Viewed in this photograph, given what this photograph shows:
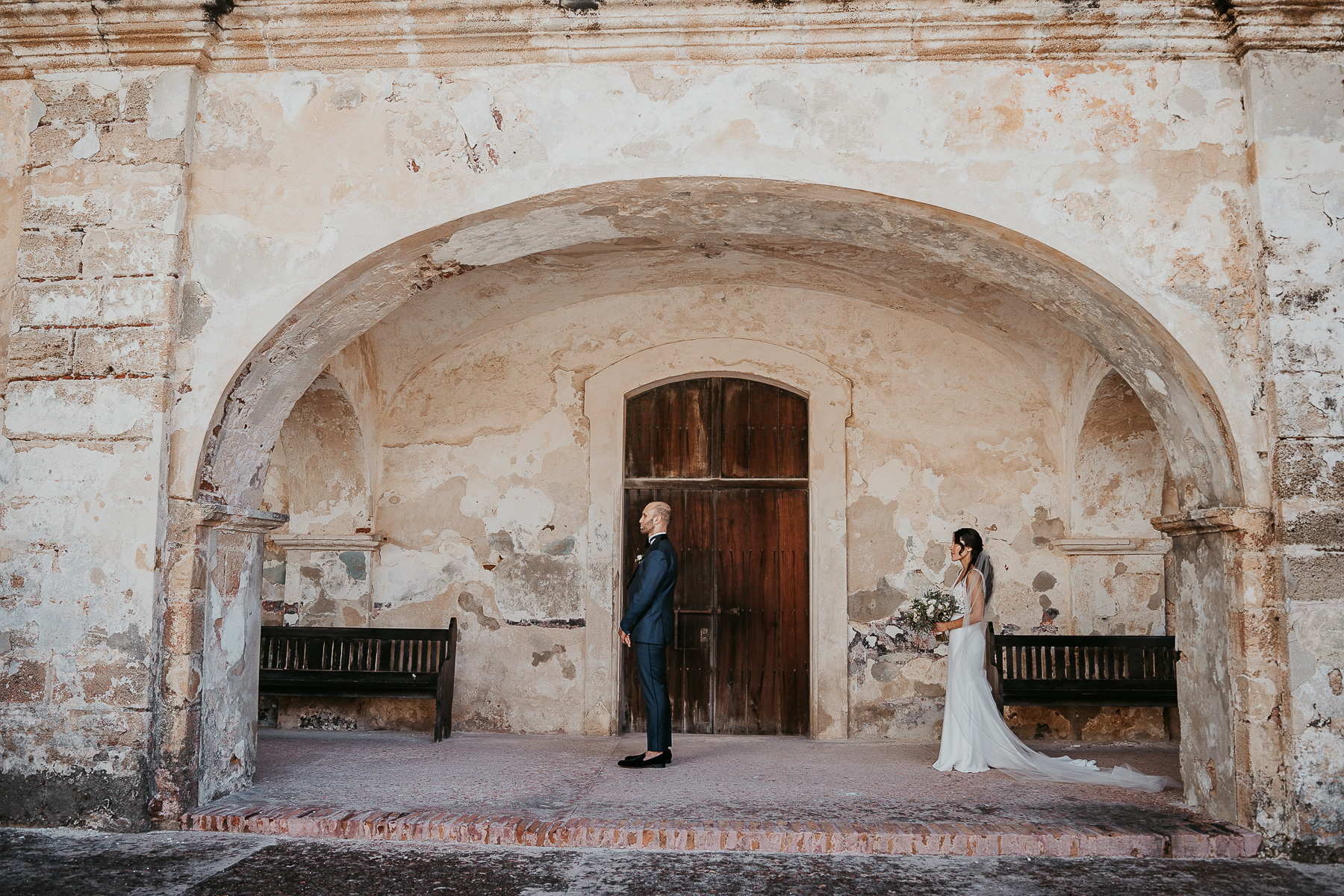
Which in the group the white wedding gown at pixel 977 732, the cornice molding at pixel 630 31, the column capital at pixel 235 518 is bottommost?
the white wedding gown at pixel 977 732

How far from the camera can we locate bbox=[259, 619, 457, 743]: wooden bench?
21.1 feet

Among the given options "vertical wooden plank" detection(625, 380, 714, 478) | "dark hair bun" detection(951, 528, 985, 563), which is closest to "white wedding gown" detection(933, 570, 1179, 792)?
"dark hair bun" detection(951, 528, 985, 563)

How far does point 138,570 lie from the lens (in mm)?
4238

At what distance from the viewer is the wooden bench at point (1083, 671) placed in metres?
6.16

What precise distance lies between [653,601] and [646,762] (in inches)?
35.7

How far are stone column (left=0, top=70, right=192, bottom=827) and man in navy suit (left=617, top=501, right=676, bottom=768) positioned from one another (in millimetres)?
2351

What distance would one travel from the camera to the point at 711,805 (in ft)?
14.6

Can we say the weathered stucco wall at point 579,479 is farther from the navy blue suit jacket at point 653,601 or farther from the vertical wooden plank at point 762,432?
the navy blue suit jacket at point 653,601

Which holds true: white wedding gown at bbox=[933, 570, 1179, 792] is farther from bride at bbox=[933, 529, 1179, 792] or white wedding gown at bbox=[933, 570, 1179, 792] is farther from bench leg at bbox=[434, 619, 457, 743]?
bench leg at bbox=[434, 619, 457, 743]

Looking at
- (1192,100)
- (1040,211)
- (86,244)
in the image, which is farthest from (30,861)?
(1192,100)

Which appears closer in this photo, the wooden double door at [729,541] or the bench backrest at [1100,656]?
the bench backrest at [1100,656]

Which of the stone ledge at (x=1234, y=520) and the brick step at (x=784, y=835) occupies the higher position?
the stone ledge at (x=1234, y=520)

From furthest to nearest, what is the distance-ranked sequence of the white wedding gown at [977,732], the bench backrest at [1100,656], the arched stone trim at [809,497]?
the arched stone trim at [809,497], the bench backrest at [1100,656], the white wedding gown at [977,732]

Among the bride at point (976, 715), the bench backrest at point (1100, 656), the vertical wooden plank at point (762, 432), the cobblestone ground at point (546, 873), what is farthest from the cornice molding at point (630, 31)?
the bench backrest at point (1100, 656)
